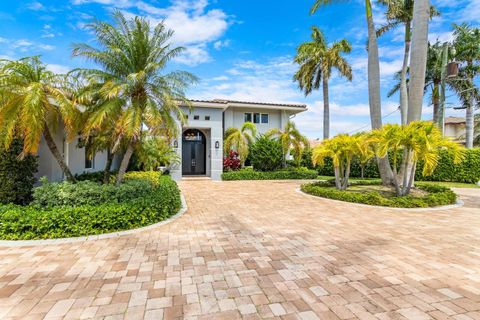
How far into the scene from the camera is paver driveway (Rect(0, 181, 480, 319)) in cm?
314

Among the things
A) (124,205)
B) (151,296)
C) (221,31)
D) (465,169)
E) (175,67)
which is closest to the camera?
(151,296)

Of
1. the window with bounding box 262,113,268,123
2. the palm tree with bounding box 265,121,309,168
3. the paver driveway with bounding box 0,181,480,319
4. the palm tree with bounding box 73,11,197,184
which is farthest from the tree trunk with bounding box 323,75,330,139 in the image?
the palm tree with bounding box 73,11,197,184

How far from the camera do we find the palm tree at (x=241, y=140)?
1930cm

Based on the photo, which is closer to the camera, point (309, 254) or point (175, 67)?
point (309, 254)

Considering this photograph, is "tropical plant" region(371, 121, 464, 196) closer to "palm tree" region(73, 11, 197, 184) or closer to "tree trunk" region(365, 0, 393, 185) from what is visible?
"tree trunk" region(365, 0, 393, 185)

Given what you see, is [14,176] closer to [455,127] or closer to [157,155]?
[157,155]

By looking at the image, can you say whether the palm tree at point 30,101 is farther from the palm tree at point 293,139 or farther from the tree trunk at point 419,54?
the palm tree at point 293,139

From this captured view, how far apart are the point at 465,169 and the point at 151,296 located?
22.0 metres

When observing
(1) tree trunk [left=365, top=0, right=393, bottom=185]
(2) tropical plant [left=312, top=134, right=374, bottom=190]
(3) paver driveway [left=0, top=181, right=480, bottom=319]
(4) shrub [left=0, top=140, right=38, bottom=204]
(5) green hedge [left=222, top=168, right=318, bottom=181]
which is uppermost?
(1) tree trunk [left=365, top=0, right=393, bottom=185]

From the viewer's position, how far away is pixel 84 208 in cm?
608

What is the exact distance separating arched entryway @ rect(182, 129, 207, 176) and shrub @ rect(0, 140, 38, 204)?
13.9 metres

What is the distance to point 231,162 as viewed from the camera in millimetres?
20328

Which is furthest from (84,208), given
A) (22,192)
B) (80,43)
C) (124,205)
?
(80,43)

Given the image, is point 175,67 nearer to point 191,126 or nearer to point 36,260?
point 36,260
